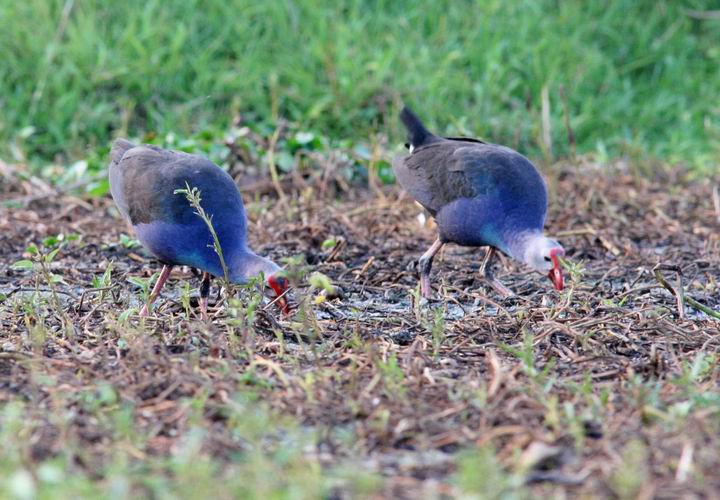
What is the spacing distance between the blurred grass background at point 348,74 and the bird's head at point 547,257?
3.29 m

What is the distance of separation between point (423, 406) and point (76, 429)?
0.96 m

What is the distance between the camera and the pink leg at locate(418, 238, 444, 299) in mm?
5082

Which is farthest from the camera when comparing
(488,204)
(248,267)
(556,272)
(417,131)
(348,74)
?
(348,74)

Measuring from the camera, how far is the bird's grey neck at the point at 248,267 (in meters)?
4.32

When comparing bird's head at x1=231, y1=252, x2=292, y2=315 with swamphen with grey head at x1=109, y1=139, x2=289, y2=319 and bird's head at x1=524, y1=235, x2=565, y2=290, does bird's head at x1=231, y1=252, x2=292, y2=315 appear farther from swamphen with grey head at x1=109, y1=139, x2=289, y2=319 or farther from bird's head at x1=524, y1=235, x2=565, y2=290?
bird's head at x1=524, y1=235, x2=565, y2=290

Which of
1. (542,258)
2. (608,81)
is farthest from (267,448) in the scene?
(608,81)

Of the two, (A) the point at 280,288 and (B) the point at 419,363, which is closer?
(B) the point at 419,363

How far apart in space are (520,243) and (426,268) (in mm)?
519

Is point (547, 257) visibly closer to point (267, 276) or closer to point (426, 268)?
point (426, 268)

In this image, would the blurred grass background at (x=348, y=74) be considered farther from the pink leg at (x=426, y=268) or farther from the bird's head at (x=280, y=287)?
the bird's head at (x=280, y=287)

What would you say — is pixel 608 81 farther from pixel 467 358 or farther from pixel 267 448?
pixel 267 448

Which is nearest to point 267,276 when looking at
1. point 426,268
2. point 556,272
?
point 426,268

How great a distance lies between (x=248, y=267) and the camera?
14.5ft

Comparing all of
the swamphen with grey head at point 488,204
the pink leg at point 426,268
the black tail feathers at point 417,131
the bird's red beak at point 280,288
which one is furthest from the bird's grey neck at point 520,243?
the bird's red beak at point 280,288
